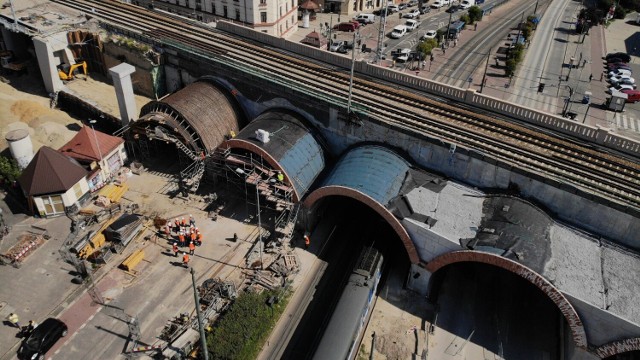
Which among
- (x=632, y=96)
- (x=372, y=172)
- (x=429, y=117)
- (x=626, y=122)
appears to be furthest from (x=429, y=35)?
(x=372, y=172)

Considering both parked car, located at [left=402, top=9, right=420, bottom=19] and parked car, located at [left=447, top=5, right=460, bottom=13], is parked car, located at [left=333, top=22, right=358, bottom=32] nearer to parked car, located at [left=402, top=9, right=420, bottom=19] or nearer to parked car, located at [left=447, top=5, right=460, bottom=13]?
parked car, located at [left=402, top=9, right=420, bottom=19]

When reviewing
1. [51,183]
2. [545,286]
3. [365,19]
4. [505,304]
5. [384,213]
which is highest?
[384,213]

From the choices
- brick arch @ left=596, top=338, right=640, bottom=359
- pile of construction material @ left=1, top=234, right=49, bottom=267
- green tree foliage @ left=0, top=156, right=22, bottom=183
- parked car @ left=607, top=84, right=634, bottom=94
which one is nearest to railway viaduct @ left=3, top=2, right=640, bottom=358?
brick arch @ left=596, top=338, right=640, bottom=359

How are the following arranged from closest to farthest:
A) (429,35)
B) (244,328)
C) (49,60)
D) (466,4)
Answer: (244,328) < (49,60) < (429,35) < (466,4)

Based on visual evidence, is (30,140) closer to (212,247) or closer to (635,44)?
(212,247)

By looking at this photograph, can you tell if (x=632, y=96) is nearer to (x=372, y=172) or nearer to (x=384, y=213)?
(x=372, y=172)

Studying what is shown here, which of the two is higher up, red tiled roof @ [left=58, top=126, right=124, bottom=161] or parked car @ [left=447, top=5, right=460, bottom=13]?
parked car @ [left=447, top=5, right=460, bottom=13]
